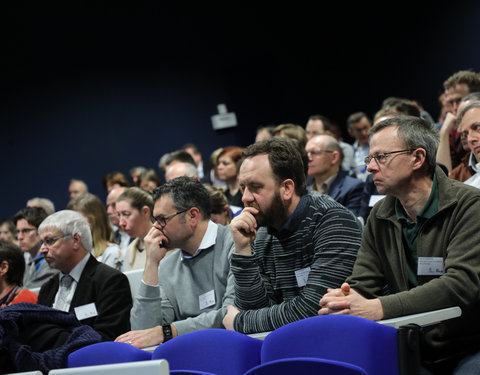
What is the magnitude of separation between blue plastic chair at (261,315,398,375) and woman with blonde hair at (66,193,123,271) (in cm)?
290

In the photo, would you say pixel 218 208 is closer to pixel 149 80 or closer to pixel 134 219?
pixel 134 219

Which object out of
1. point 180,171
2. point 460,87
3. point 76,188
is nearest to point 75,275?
point 180,171

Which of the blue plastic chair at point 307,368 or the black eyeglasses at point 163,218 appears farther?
the black eyeglasses at point 163,218

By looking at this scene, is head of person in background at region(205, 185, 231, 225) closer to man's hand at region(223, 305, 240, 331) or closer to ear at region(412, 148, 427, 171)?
man's hand at region(223, 305, 240, 331)

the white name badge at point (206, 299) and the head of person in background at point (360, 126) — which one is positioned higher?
the head of person in background at point (360, 126)

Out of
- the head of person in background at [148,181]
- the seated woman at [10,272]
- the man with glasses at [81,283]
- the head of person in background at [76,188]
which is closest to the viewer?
the man with glasses at [81,283]

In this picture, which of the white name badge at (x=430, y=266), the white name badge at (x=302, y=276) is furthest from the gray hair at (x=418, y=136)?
the white name badge at (x=302, y=276)

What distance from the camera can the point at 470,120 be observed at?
131 inches

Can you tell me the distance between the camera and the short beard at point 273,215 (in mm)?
2848

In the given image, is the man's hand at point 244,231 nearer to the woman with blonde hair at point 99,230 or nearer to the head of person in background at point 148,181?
the woman with blonde hair at point 99,230

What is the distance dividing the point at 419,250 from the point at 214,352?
857 mm

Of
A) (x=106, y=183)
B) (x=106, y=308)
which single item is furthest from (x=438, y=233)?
(x=106, y=183)

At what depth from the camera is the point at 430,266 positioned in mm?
2375

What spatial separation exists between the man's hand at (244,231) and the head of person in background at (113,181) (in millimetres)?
5131
